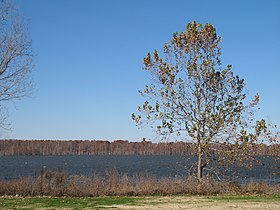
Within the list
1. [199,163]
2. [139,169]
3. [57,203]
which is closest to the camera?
[57,203]

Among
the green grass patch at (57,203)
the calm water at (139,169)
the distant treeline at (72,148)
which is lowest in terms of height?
the green grass patch at (57,203)

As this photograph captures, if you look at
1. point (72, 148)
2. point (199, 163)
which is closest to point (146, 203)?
point (199, 163)

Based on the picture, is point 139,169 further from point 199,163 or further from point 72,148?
point 72,148

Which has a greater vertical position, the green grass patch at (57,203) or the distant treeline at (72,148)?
the distant treeline at (72,148)

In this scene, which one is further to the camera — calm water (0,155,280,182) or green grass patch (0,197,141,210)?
calm water (0,155,280,182)

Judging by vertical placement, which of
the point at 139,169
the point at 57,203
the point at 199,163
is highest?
the point at 199,163

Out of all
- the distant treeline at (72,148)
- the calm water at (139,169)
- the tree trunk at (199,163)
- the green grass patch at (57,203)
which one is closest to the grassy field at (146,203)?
the green grass patch at (57,203)

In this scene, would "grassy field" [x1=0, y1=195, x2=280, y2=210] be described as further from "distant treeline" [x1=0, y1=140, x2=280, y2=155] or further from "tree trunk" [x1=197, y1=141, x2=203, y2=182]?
"distant treeline" [x1=0, y1=140, x2=280, y2=155]

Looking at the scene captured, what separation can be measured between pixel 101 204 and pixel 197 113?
24.2 feet

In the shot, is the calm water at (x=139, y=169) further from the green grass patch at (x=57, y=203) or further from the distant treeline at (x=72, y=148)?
the distant treeline at (x=72, y=148)

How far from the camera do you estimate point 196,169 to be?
21547 millimetres

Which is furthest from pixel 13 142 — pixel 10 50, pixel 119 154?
pixel 10 50

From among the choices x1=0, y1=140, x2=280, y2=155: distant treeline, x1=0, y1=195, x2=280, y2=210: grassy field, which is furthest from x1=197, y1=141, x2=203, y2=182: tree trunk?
x1=0, y1=140, x2=280, y2=155: distant treeline

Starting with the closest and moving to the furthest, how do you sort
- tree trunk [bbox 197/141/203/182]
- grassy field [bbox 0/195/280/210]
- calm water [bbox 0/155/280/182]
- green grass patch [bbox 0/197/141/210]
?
green grass patch [bbox 0/197/141/210] < grassy field [bbox 0/195/280/210] < tree trunk [bbox 197/141/203/182] < calm water [bbox 0/155/280/182]
